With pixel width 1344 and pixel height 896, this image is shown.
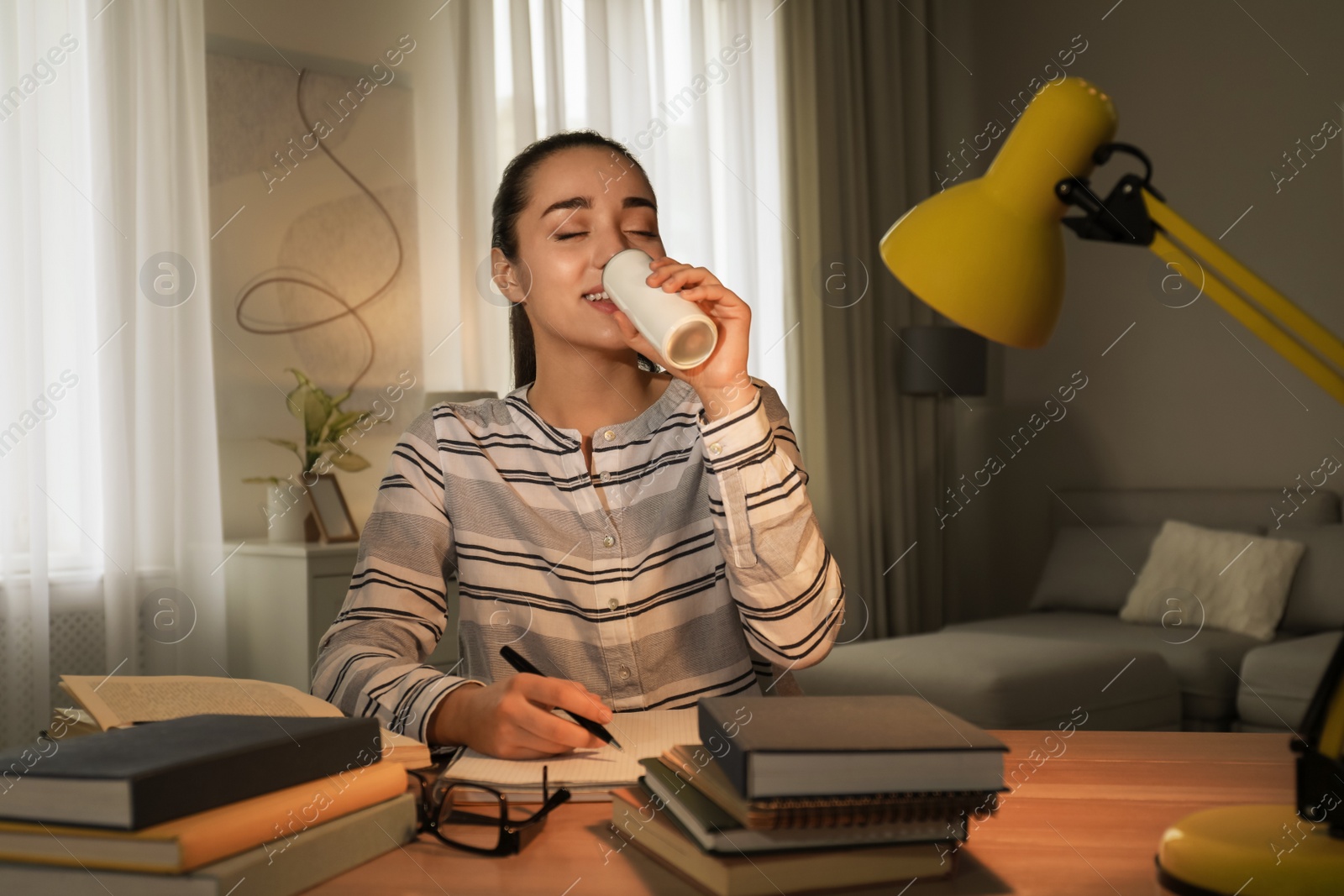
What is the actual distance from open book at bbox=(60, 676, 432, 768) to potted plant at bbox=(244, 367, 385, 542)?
1859 millimetres

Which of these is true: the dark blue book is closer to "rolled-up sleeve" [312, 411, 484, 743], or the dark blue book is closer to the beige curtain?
"rolled-up sleeve" [312, 411, 484, 743]

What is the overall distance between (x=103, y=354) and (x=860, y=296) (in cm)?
273

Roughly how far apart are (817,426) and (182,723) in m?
3.58

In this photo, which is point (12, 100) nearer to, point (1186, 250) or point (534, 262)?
point (534, 262)

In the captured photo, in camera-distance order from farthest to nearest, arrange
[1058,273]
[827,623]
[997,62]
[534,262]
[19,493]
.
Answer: [997,62], [19,493], [534,262], [827,623], [1058,273]

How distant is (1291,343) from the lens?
550 mm

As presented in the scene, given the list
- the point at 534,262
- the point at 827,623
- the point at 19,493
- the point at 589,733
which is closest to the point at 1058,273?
the point at 589,733

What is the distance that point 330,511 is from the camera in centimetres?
284

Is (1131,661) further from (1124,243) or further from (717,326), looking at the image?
(1124,243)

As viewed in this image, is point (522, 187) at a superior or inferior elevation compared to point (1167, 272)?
inferior

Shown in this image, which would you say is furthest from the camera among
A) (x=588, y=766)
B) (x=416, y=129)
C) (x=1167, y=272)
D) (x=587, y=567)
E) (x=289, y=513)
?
(x=1167, y=272)

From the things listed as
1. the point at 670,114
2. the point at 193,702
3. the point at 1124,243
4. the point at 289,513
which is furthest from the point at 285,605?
the point at 1124,243

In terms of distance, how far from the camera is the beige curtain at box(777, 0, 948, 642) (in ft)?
13.9

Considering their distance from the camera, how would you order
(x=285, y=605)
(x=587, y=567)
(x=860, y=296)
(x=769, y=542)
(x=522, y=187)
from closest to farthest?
(x=769, y=542) → (x=587, y=567) → (x=522, y=187) → (x=285, y=605) → (x=860, y=296)
